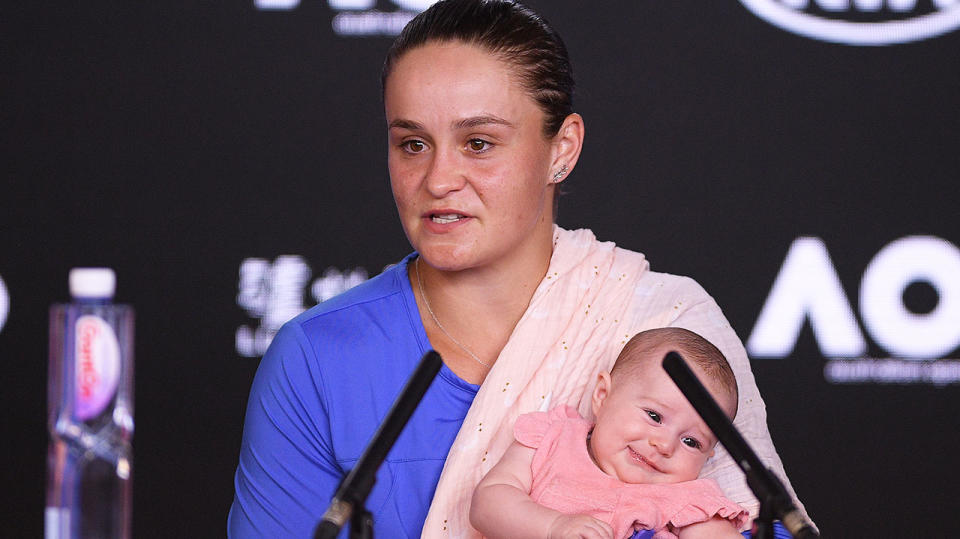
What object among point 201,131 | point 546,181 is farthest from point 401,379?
point 201,131

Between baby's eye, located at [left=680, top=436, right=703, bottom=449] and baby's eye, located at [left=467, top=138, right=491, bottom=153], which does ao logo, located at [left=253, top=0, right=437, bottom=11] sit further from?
baby's eye, located at [left=680, top=436, right=703, bottom=449]

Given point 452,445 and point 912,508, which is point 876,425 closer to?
point 912,508

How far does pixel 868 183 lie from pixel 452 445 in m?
1.64

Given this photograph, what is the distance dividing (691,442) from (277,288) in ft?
5.30

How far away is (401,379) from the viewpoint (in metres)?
1.63

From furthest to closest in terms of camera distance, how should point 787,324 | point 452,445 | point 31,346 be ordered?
point 31,346 < point 787,324 < point 452,445

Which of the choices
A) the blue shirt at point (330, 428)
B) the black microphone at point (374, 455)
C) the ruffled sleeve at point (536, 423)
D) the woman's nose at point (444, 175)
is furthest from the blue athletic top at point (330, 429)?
the black microphone at point (374, 455)

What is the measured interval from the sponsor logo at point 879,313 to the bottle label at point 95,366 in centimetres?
187

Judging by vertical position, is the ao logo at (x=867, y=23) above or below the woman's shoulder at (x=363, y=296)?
above

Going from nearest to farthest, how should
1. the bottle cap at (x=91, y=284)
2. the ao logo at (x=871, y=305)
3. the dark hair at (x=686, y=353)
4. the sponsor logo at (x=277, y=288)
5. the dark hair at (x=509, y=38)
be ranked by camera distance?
1. the bottle cap at (x=91, y=284)
2. the dark hair at (x=686, y=353)
3. the dark hair at (x=509, y=38)
4. the ao logo at (x=871, y=305)
5. the sponsor logo at (x=277, y=288)

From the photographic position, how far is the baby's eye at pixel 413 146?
159cm

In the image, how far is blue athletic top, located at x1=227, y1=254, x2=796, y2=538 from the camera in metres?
1.58

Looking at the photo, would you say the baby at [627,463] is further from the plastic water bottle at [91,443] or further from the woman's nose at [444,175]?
the plastic water bottle at [91,443]

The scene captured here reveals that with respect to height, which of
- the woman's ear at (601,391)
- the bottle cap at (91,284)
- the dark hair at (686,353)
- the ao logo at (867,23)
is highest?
the ao logo at (867,23)
